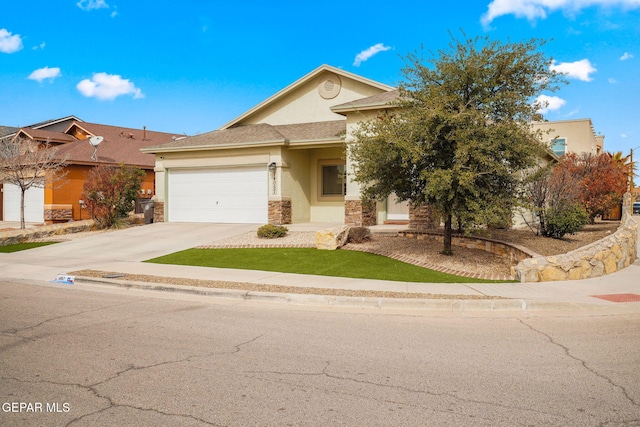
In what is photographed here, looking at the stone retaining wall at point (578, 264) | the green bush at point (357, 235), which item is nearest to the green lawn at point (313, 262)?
the stone retaining wall at point (578, 264)

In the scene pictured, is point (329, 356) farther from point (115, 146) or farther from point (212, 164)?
point (115, 146)

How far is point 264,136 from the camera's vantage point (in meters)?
21.4

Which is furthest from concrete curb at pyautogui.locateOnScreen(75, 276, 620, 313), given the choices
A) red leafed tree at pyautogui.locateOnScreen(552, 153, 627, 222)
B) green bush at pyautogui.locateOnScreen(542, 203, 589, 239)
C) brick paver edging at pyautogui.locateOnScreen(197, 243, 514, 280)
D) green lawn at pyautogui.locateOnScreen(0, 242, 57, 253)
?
red leafed tree at pyautogui.locateOnScreen(552, 153, 627, 222)

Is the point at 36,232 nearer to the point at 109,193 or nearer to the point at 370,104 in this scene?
the point at 109,193

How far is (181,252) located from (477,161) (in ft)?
29.4

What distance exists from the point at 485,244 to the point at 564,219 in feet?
10.9

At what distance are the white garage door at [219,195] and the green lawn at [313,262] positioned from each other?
6.52 m

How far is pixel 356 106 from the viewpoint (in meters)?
18.3

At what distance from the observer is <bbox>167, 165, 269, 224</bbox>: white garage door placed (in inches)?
839

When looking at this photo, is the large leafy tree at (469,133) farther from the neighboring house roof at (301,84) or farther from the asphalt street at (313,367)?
the neighboring house roof at (301,84)

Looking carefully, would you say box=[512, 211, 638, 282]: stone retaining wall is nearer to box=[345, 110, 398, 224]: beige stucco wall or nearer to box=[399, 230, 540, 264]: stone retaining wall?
box=[399, 230, 540, 264]: stone retaining wall

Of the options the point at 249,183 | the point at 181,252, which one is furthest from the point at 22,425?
the point at 249,183

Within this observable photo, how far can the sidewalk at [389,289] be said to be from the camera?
8.02 metres

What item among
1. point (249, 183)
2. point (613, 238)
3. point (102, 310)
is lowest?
point (102, 310)
